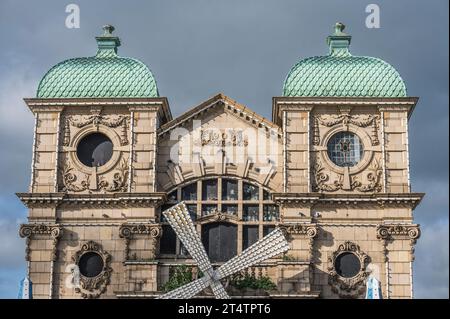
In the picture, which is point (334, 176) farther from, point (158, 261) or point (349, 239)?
point (158, 261)

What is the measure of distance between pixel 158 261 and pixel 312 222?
8.68 meters

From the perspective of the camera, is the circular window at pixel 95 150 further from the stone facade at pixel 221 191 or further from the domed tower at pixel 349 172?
the domed tower at pixel 349 172

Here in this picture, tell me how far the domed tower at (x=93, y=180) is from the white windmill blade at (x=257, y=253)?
4.08 meters

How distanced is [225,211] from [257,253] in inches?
164

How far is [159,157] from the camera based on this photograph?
5334 centimetres

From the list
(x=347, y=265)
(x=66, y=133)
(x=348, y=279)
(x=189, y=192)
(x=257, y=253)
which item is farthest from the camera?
(x=66, y=133)

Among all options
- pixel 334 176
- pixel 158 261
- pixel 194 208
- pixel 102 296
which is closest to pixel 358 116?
pixel 334 176

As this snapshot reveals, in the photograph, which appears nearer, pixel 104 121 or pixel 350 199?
pixel 350 199

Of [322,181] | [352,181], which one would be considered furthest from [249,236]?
[352,181]

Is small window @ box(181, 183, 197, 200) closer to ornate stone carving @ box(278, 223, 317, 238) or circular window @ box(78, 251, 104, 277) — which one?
ornate stone carving @ box(278, 223, 317, 238)

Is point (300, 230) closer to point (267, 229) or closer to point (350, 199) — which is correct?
point (267, 229)

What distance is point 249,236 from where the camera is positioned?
51.9 metres

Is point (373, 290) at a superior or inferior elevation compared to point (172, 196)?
inferior

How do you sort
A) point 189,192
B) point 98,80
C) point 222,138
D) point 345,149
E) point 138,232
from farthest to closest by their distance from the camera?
point 98,80
point 222,138
point 345,149
point 189,192
point 138,232
